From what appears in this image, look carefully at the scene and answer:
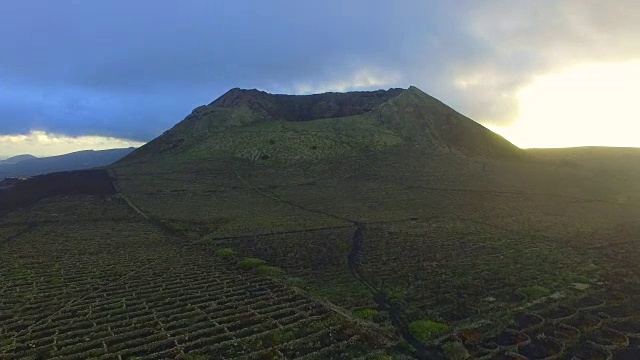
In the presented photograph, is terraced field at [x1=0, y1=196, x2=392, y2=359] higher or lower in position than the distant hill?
lower

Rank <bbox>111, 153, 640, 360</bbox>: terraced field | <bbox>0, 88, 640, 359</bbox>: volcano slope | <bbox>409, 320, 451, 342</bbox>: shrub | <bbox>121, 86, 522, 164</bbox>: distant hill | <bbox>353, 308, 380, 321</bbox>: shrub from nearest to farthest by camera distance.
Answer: <bbox>0, 88, 640, 359</bbox>: volcano slope
<bbox>409, 320, 451, 342</bbox>: shrub
<bbox>111, 153, 640, 360</bbox>: terraced field
<bbox>353, 308, 380, 321</bbox>: shrub
<bbox>121, 86, 522, 164</bbox>: distant hill

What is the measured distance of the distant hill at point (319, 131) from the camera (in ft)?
378

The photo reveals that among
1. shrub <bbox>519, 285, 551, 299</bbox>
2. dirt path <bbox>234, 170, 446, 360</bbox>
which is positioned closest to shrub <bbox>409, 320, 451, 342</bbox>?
dirt path <bbox>234, 170, 446, 360</bbox>

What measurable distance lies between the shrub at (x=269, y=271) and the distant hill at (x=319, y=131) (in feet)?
239

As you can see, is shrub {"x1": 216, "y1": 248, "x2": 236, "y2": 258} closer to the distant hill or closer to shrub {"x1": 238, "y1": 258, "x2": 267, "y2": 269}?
shrub {"x1": 238, "y1": 258, "x2": 267, "y2": 269}

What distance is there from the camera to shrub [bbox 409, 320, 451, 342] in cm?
2219

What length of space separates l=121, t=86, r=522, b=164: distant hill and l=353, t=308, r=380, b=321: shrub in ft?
271

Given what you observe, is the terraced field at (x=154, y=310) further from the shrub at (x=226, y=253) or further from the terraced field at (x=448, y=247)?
the terraced field at (x=448, y=247)

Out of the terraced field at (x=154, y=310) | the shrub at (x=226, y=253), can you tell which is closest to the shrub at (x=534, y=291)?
the terraced field at (x=154, y=310)

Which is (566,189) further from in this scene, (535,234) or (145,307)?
(145,307)

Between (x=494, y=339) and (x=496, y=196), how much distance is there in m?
56.0

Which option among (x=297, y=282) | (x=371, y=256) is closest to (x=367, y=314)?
(x=297, y=282)

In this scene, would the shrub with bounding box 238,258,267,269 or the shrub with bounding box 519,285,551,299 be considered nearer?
the shrub with bounding box 519,285,551,299

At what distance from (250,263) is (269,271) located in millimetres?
2791
